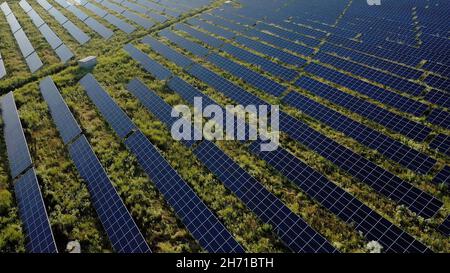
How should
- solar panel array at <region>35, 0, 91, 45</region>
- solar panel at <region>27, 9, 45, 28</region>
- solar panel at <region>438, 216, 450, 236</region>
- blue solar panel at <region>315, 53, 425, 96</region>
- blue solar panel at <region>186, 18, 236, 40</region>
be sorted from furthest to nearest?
solar panel at <region>27, 9, 45, 28</region> → solar panel array at <region>35, 0, 91, 45</region> → blue solar panel at <region>186, 18, 236, 40</region> → blue solar panel at <region>315, 53, 425, 96</region> → solar panel at <region>438, 216, 450, 236</region>

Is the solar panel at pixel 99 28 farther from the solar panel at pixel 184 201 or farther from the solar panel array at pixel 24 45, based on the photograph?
the solar panel at pixel 184 201

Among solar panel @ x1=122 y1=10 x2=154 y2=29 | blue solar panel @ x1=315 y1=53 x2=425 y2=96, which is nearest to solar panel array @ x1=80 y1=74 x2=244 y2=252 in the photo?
blue solar panel @ x1=315 y1=53 x2=425 y2=96

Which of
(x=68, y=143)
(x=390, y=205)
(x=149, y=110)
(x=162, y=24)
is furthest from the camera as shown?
(x=162, y=24)

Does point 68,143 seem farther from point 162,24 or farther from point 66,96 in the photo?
point 162,24

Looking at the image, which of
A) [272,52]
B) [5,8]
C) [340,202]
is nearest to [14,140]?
[340,202]

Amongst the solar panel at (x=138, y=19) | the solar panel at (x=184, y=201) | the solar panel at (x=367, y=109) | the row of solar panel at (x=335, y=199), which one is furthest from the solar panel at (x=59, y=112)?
the solar panel at (x=367, y=109)

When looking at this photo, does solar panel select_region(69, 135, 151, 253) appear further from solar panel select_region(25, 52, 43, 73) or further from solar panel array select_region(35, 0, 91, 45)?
solar panel array select_region(35, 0, 91, 45)
